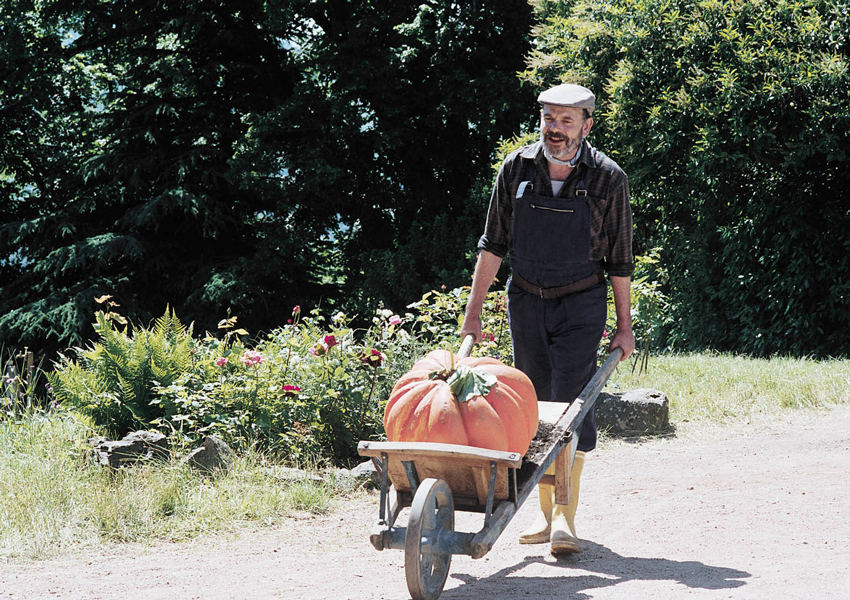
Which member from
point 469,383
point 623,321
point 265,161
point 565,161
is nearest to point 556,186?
point 565,161

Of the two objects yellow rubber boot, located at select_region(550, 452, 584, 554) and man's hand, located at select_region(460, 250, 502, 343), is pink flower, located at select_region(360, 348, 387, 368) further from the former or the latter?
yellow rubber boot, located at select_region(550, 452, 584, 554)

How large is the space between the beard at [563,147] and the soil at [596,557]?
1.80 m

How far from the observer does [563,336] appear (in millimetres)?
4387

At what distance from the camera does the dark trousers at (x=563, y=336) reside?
4.36 m

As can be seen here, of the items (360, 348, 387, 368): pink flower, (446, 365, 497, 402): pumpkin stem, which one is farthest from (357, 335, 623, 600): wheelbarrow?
(360, 348, 387, 368): pink flower

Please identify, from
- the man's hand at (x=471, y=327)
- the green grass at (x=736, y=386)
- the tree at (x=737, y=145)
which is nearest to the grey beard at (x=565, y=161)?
the man's hand at (x=471, y=327)

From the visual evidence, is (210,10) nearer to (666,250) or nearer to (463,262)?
(463,262)

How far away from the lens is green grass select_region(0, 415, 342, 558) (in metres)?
4.64

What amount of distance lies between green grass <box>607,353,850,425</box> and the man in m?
3.39

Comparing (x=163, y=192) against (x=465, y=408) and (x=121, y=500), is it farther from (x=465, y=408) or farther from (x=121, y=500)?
(x=465, y=408)

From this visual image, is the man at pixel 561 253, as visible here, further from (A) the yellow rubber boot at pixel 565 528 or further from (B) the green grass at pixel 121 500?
(B) the green grass at pixel 121 500

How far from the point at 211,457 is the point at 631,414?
3.33 metres

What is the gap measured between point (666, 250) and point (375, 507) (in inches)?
414

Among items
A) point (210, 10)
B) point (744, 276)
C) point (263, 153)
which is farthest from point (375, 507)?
point (210, 10)
